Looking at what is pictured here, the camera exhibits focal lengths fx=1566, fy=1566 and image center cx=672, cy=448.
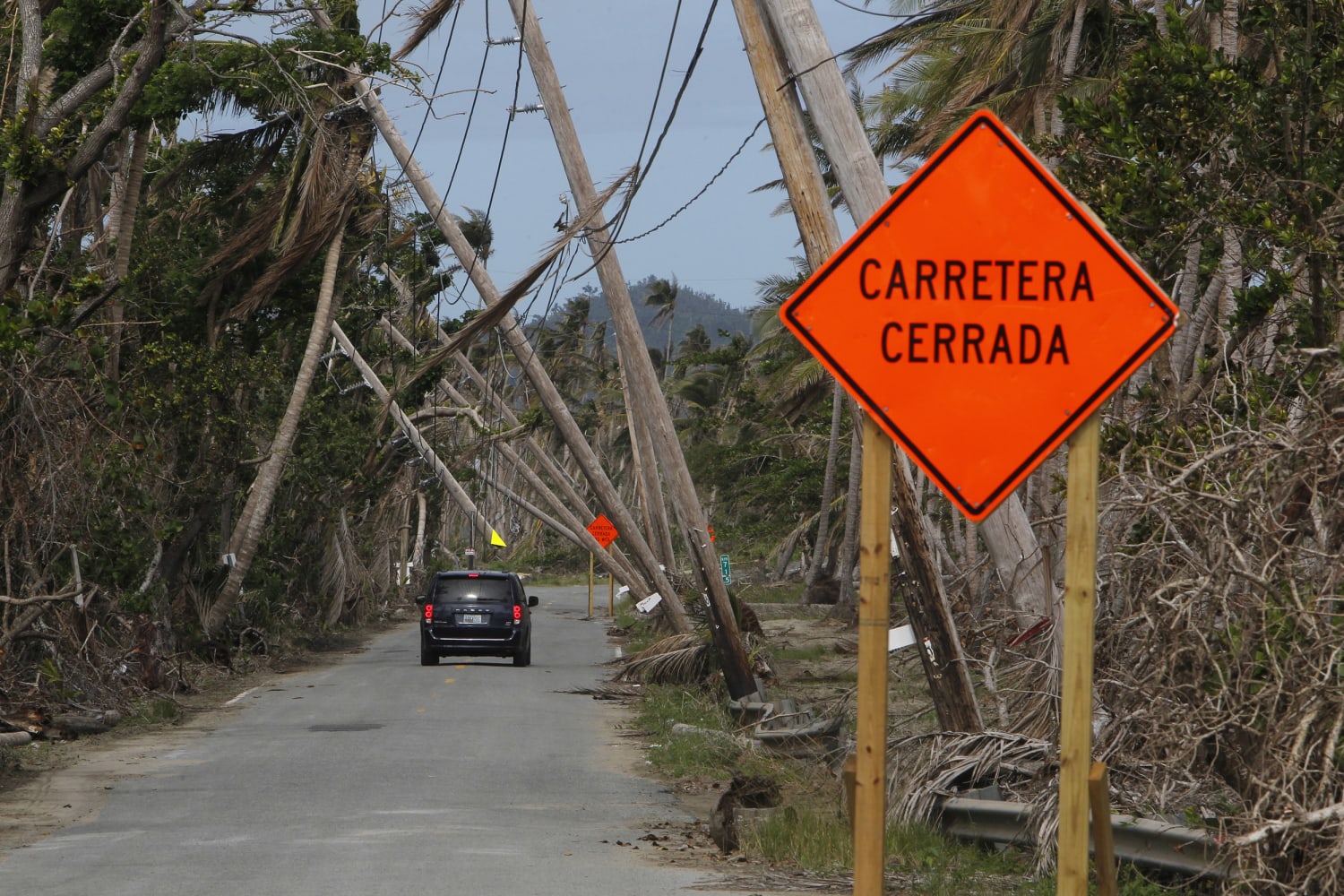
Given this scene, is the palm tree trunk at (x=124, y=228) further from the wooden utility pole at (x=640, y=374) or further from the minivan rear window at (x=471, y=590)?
the minivan rear window at (x=471, y=590)

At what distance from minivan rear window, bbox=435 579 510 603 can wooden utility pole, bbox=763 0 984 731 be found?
16.1 m

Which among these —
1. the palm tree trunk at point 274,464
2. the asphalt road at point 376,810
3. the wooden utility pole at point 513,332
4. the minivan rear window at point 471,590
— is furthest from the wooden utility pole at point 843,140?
the minivan rear window at point 471,590

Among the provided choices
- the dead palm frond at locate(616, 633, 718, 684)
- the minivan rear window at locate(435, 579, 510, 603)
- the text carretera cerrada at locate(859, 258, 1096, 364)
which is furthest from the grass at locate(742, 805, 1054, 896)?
the minivan rear window at locate(435, 579, 510, 603)

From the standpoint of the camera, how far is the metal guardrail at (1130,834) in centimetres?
698

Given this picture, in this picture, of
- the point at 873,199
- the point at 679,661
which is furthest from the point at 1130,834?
the point at 679,661

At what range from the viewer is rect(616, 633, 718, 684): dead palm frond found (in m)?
20.8

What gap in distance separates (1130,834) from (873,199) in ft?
14.2

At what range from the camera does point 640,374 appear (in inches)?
708

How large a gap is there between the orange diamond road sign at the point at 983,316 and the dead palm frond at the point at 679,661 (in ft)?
51.5

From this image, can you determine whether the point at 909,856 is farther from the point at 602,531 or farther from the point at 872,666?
the point at 602,531

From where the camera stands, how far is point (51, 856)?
9.24 meters

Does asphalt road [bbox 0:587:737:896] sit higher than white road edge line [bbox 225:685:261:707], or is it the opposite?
asphalt road [bbox 0:587:737:896]

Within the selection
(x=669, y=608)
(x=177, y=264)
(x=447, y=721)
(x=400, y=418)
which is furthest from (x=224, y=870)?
(x=400, y=418)

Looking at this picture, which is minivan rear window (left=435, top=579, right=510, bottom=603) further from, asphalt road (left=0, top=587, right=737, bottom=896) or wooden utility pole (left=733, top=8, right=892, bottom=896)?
wooden utility pole (left=733, top=8, right=892, bottom=896)
